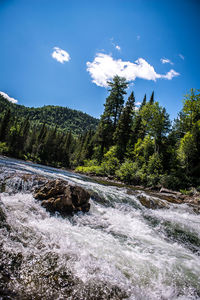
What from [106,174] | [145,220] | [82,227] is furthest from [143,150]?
[82,227]

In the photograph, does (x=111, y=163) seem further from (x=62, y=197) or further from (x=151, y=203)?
(x=62, y=197)

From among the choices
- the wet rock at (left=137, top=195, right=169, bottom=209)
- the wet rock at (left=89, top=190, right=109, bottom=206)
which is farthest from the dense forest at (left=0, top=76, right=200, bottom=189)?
the wet rock at (left=89, top=190, right=109, bottom=206)

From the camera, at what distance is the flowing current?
100 inches

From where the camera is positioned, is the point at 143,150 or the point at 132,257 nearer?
the point at 132,257

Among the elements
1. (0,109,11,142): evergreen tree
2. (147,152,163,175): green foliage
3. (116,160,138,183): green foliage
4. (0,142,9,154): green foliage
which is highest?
(0,109,11,142): evergreen tree

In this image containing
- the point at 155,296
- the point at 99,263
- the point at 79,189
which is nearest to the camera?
the point at 155,296

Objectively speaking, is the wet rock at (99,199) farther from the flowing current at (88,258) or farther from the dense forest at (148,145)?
the dense forest at (148,145)

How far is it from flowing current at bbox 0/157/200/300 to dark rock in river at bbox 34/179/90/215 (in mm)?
365

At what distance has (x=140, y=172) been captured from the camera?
22.7m

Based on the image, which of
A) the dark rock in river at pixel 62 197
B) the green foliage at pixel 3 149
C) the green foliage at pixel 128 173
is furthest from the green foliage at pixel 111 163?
the green foliage at pixel 3 149

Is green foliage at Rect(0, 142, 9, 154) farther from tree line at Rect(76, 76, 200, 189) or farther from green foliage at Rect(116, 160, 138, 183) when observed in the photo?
green foliage at Rect(116, 160, 138, 183)

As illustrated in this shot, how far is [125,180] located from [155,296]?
2132 cm

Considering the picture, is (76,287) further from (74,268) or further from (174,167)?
(174,167)

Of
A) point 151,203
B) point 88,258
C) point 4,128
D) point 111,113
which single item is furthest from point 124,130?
point 4,128
